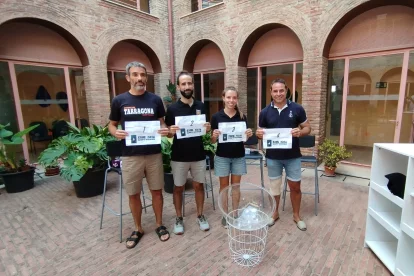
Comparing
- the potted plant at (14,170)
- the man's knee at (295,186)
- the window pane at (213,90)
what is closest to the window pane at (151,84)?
the window pane at (213,90)

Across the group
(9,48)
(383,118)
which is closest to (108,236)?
(9,48)

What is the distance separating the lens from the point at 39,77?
6.03 metres

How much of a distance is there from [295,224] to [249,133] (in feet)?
4.85

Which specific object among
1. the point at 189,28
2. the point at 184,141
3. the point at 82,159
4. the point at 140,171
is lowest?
the point at 82,159

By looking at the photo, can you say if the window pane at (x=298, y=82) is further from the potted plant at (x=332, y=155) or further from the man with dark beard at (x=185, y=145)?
the man with dark beard at (x=185, y=145)

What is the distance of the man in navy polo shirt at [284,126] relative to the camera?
2752 millimetres

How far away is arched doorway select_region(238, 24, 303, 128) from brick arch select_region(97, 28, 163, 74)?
318cm

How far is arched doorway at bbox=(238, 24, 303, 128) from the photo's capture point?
6.01 metres

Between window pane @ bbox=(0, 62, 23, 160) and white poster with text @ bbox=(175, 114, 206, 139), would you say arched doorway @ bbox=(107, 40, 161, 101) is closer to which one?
window pane @ bbox=(0, 62, 23, 160)

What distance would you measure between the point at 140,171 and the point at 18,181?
3689 mm

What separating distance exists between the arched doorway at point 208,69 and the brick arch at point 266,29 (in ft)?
3.25

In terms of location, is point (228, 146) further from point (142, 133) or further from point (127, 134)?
point (127, 134)

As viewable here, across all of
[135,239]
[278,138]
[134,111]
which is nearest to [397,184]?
[278,138]

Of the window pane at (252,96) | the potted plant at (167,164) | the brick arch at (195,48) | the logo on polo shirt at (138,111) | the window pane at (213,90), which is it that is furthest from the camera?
the window pane at (213,90)
